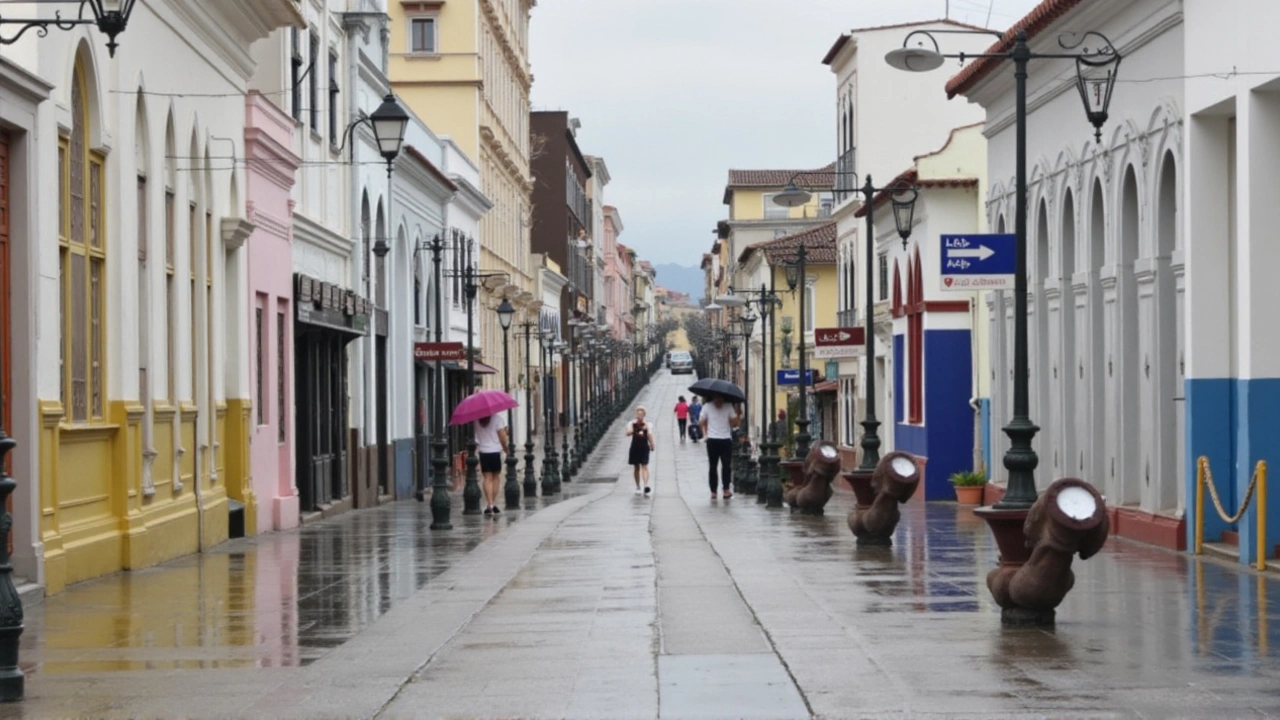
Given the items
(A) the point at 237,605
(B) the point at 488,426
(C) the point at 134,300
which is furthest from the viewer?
(B) the point at 488,426

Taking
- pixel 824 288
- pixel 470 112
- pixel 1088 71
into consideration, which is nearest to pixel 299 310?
pixel 1088 71

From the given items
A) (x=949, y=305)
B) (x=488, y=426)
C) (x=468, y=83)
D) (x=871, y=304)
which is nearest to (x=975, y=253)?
(x=871, y=304)

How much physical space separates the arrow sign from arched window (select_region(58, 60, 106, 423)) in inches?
312

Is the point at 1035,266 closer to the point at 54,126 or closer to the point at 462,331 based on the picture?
the point at 54,126

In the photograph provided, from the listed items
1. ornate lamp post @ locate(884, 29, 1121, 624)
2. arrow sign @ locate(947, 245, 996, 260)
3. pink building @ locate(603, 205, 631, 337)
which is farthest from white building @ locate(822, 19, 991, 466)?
pink building @ locate(603, 205, 631, 337)

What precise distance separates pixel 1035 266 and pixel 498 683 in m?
18.7

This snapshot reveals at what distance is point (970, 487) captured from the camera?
34094 mm

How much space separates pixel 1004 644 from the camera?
37.5 feet

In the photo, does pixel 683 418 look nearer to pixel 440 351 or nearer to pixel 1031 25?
pixel 440 351

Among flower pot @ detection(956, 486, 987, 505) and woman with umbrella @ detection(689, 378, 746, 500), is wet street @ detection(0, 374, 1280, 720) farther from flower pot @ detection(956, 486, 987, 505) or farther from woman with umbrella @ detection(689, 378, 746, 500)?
flower pot @ detection(956, 486, 987, 505)

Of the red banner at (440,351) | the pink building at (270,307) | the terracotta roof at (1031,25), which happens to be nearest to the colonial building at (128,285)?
the pink building at (270,307)

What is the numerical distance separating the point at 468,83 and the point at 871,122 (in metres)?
13.5

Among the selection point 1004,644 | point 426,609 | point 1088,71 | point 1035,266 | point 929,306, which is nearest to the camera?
point 1004,644

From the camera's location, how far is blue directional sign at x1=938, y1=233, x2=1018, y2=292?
19625 mm
